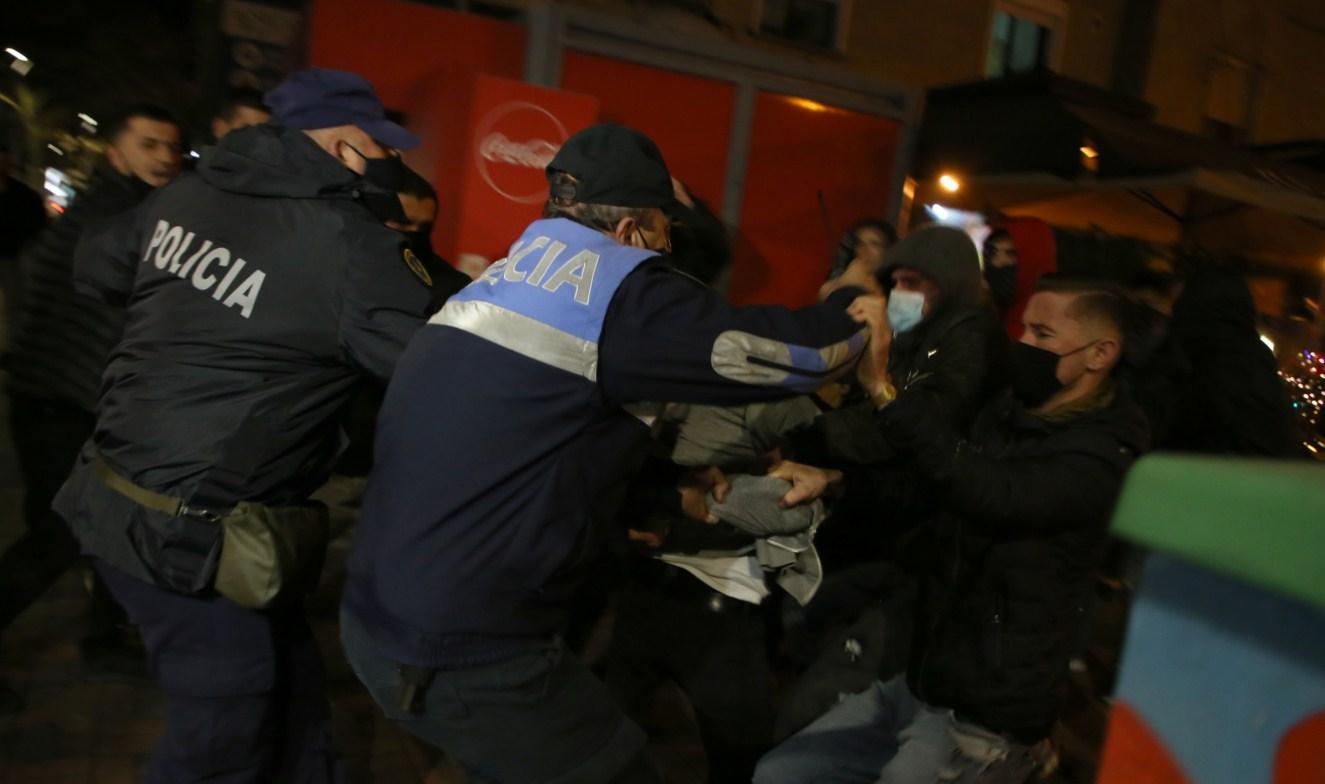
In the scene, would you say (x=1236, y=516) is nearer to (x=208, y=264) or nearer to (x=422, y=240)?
(x=208, y=264)

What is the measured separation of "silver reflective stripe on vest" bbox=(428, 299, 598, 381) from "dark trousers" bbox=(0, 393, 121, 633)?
234 centimetres

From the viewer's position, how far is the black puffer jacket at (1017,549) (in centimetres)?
236

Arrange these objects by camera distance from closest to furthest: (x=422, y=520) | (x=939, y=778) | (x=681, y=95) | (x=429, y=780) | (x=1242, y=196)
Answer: (x=422, y=520)
(x=939, y=778)
(x=429, y=780)
(x=681, y=95)
(x=1242, y=196)

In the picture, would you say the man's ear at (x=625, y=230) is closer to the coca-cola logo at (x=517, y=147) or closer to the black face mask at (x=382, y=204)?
the black face mask at (x=382, y=204)

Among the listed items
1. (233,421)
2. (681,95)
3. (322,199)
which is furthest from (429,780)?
(681,95)

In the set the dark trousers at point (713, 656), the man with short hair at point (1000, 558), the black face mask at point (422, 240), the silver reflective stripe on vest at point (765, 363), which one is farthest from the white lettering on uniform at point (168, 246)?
the man with short hair at point (1000, 558)

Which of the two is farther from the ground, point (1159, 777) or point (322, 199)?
point (322, 199)

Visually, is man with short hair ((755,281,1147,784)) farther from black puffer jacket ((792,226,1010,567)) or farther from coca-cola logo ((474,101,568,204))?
coca-cola logo ((474,101,568,204))

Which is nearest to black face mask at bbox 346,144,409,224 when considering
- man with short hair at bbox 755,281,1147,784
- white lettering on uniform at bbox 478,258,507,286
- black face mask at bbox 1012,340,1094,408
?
white lettering on uniform at bbox 478,258,507,286

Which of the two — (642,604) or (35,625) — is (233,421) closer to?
(642,604)

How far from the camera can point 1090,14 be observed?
12156mm

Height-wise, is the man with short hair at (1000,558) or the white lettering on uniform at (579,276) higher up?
the white lettering on uniform at (579,276)

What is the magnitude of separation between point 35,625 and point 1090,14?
12391 millimetres

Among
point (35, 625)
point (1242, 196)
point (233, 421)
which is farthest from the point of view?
point (1242, 196)
